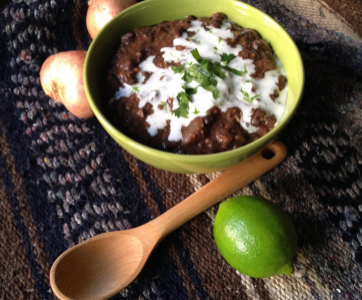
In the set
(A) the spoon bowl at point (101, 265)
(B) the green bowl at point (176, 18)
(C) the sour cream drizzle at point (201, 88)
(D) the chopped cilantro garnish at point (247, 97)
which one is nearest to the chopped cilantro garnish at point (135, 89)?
(C) the sour cream drizzle at point (201, 88)

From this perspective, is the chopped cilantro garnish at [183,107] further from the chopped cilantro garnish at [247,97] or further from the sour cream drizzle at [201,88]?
the chopped cilantro garnish at [247,97]

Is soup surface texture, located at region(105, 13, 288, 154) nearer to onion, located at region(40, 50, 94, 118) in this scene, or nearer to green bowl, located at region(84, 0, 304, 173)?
green bowl, located at region(84, 0, 304, 173)

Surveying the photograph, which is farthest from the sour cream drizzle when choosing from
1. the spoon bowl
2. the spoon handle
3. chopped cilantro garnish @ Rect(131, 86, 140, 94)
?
the spoon bowl

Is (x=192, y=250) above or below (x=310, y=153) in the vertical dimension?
below

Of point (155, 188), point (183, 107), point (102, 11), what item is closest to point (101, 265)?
point (155, 188)

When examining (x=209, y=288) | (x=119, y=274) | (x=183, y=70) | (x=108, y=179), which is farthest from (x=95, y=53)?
(x=209, y=288)

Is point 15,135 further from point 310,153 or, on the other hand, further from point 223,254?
point 310,153

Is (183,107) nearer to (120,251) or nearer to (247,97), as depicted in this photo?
(247,97)
